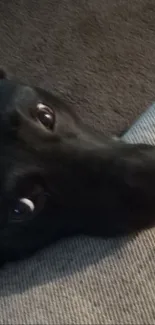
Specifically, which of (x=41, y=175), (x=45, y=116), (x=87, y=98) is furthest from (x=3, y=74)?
(x=87, y=98)

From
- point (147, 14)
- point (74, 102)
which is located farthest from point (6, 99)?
point (147, 14)

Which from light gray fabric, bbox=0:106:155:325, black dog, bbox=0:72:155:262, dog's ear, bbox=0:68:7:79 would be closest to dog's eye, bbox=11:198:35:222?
black dog, bbox=0:72:155:262

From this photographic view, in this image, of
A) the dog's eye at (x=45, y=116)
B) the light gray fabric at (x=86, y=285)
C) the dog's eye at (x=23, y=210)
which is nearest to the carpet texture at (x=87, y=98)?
the light gray fabric at (x=86, y=285)

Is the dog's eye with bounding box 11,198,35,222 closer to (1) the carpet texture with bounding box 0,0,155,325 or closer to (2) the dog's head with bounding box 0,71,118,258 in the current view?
(2) the dog's head with bounding box 0,71,118,258

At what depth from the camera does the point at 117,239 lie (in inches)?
48.1

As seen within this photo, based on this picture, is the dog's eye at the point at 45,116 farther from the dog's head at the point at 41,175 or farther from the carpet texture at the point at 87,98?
the carpet texture at the point at 87,98

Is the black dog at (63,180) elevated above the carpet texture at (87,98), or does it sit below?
above

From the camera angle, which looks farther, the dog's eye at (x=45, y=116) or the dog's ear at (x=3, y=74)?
the dog's ear at (x=3, y=74)

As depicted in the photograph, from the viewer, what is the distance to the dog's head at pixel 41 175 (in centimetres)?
116

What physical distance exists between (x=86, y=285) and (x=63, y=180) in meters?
0.20

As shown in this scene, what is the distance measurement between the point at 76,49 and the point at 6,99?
834 mm

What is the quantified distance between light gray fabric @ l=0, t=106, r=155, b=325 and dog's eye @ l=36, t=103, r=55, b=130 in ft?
0.76

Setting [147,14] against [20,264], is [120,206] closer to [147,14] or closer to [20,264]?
[20,264]

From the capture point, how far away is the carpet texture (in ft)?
3.82
